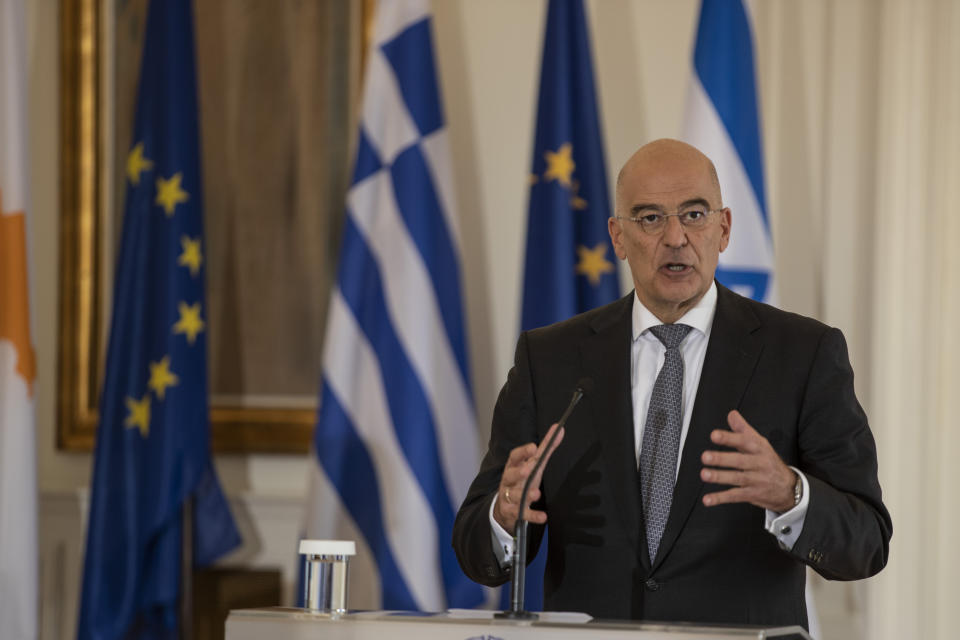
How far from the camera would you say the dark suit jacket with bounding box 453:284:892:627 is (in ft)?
6.97

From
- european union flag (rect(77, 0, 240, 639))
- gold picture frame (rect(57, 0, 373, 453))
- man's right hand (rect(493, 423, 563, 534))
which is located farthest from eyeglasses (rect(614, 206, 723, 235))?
gold picture frame (rect(57, 0, 373, 453))

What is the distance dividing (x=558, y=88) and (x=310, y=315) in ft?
4.51

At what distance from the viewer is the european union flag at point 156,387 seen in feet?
14.6

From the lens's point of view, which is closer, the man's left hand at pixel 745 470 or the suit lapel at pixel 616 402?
the man's left hand at pixel 745 470

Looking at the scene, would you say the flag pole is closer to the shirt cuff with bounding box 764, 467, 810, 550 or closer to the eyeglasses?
the eyeglasses

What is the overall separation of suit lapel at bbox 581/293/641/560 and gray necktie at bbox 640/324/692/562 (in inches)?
1.1

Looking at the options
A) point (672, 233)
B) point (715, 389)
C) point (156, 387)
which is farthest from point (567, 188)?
point (715, 389)

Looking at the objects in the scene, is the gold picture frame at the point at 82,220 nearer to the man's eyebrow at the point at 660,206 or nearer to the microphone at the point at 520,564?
the man's eyebrow at the point at 660,206

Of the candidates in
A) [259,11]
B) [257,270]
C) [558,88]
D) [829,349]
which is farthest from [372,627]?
[259,11]

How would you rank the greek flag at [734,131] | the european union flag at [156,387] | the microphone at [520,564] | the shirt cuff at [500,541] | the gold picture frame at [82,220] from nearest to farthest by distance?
1. the microphone at [520,564]
2. the shirt cuff at [500,541]
3. the greek flag at [734,131]
4. the european union flag at [156,387]
5. the gold picture frame at [82,220]

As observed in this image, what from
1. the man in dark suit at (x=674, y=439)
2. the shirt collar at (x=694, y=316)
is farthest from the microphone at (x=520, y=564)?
the shirt collar at (x=694, y=316)

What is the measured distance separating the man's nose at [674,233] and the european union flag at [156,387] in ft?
8.90

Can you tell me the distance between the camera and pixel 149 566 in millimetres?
4535

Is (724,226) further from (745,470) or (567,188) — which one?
(567,188)
